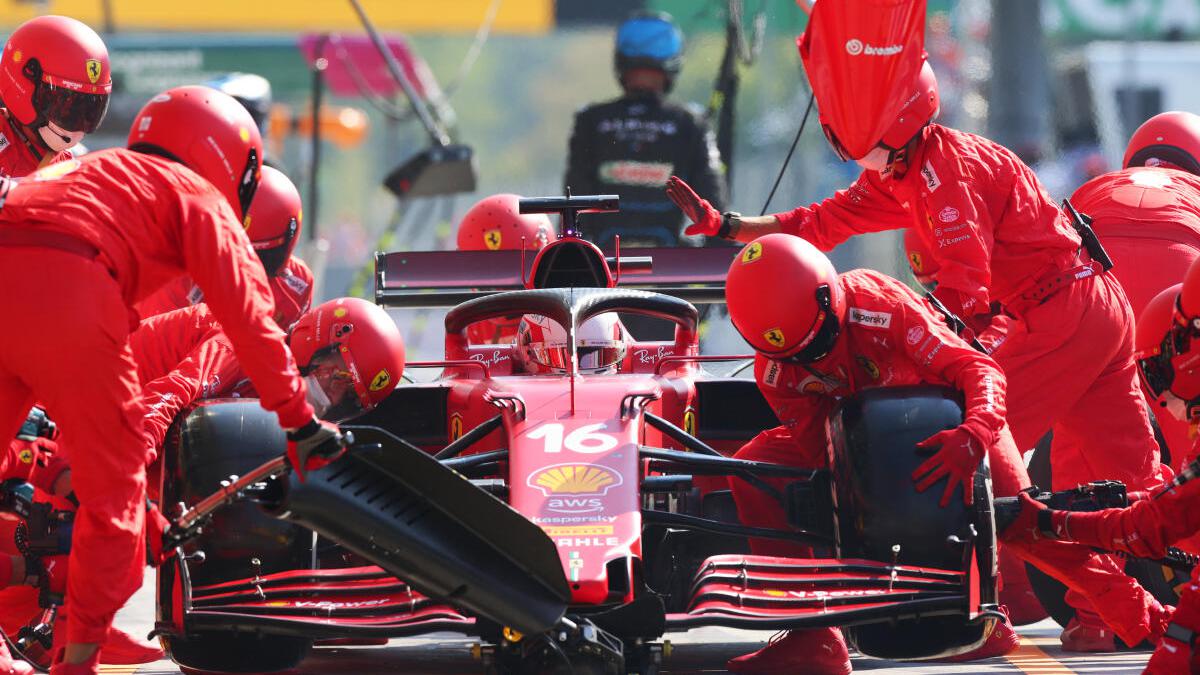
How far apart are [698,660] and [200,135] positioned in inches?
102

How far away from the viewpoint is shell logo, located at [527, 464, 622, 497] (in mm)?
5801

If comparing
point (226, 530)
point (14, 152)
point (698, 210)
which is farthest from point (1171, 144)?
point (14, 152)

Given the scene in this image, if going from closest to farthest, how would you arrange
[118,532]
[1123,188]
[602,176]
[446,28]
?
[118,532] < [1123,188] < [602,176] < [446,28]

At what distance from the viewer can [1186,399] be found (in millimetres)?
5680

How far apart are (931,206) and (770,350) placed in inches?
43.2

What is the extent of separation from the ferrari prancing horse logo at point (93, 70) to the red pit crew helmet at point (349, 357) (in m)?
2.05

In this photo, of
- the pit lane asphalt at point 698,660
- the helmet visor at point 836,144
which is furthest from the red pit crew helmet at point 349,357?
the helmet visor at point 836,144

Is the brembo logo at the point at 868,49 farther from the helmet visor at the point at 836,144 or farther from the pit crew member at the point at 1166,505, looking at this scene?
the pit crew member at the point at 1166,505

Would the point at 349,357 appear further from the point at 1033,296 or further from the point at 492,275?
the point at 1033,296

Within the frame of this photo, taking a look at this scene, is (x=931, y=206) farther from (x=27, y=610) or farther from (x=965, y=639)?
(x=27, y=610)

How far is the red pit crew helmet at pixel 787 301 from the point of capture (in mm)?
6234

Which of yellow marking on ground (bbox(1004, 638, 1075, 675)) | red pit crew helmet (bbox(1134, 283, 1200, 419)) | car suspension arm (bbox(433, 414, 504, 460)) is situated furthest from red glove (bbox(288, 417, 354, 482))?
yellow marking on ground (bbox(1004, 638, 1075, 675))

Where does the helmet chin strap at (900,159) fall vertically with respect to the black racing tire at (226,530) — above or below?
above

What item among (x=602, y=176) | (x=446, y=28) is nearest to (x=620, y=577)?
(x=602, y=176)
